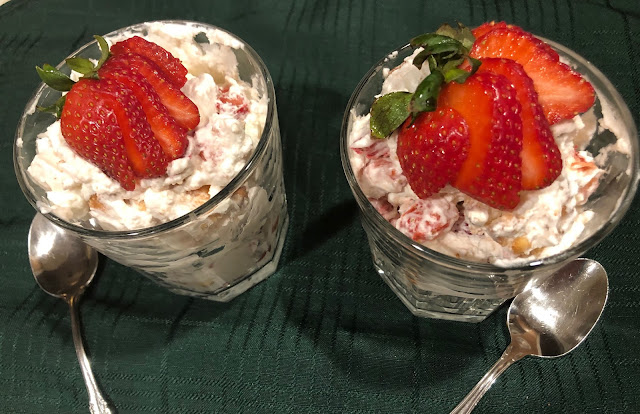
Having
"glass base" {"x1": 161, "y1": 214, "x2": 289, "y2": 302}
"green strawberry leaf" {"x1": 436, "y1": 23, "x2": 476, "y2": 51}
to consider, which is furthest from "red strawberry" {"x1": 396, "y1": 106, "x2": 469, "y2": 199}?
"glass base" {"x1": 161, "y1": 214, "x2": 289, "y2": 302}

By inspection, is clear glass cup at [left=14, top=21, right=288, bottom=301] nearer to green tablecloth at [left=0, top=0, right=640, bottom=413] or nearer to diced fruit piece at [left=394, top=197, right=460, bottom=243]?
green tablecloth at [left=0, top=0, right=640, bottom=413]

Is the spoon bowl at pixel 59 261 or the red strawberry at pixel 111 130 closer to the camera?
the red strawberry at pixel 111 130

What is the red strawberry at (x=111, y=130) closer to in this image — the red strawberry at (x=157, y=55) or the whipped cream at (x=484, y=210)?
the red strawberry at (x=157, y=55)

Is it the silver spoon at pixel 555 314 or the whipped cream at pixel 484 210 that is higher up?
the whipped cream at pixel 484 210

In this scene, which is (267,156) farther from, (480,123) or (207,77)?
(480,123)

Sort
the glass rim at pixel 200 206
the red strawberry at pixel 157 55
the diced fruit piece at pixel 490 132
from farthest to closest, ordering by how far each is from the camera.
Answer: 1. the red strawberry at pixel 157 55
2. the glass rim at pixel 200 206
3. the diced fruit piece at pixel 490 132

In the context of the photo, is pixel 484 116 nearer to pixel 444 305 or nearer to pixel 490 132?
pixel 490 132

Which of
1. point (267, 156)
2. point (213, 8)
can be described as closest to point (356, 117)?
point (267, 156)

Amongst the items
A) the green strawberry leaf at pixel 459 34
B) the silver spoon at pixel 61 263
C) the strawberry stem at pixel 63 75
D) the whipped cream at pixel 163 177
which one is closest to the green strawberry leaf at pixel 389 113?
the green strawberry leaf at pixel 459 34

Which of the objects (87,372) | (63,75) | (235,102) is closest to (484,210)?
→ (235,102)
